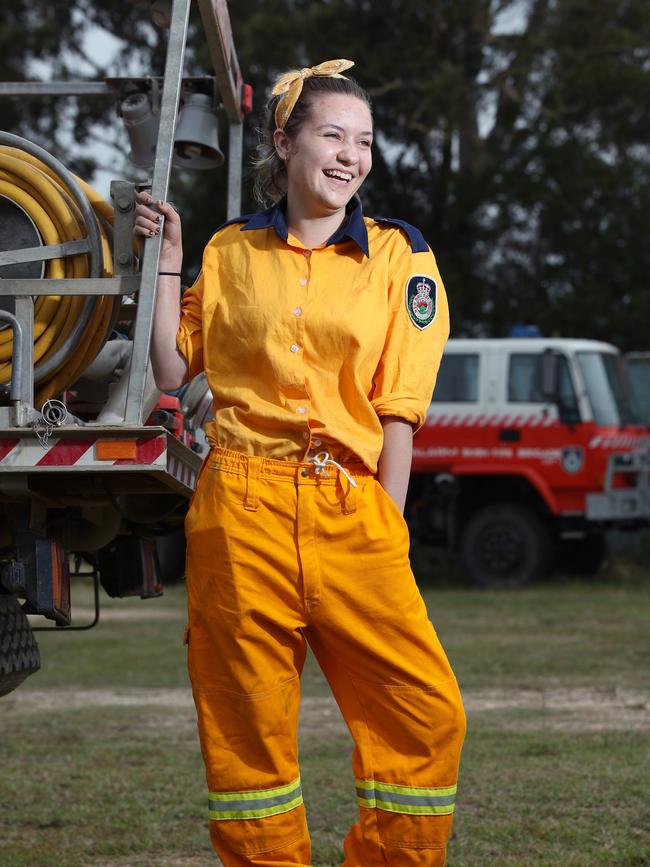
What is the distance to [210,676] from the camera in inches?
126

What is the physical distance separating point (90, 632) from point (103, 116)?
1570 cm

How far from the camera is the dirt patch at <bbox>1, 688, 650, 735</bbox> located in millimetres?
7422

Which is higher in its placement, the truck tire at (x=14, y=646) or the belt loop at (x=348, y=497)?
the belt loop at (x=348, y=497)

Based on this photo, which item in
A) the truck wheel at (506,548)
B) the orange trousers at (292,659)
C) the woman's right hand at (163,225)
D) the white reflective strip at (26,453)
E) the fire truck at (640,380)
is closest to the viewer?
the orange trousers at (292,659)

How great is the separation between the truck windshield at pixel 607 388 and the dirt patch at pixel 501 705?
736cm

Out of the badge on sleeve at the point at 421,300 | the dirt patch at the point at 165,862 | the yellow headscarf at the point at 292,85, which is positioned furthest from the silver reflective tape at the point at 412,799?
the dirt patch at the point at 165,862

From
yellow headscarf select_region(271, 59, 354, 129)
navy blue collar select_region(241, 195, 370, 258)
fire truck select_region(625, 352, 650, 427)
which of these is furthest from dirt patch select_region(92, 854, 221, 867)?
fire truck select_region(625, 352, 650, 427)

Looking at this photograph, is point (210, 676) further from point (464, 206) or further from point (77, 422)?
point (464, 206)

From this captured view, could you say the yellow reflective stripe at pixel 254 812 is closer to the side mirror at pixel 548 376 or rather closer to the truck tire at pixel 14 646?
the truck tire at pixel 14 646

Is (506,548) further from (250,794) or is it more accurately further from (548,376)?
(250,794)

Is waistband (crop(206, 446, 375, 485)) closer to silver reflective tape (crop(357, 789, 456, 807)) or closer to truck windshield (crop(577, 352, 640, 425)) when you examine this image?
silver reflective tape (crop(357, 789, 456, 807))

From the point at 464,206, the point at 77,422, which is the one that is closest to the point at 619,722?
the point at 77,422

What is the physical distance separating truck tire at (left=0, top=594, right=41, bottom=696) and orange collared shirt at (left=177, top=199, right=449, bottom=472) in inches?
62.0

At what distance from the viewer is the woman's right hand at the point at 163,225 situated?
3488 mm
